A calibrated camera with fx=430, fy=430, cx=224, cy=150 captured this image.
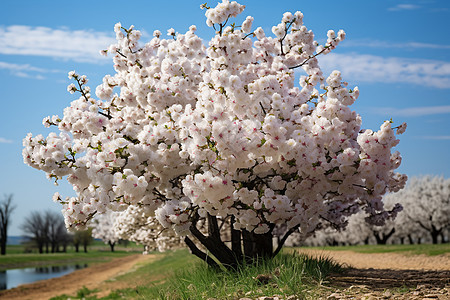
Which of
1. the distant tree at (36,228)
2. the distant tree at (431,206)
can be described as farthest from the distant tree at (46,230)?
the distant tree at (431,206)

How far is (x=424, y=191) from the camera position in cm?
4878

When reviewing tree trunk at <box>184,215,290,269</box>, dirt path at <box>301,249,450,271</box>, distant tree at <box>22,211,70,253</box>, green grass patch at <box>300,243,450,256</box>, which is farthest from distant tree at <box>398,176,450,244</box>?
distant tree at <box>22,211,70,253</box>

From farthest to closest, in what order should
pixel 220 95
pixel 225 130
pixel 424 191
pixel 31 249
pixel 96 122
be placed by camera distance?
pixel 31 249
pixel 424 191
pixel 96 122
pixel 220 95
pixel 225 130

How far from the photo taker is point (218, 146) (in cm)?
658

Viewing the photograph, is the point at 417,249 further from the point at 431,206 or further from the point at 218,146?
the point at 431,206

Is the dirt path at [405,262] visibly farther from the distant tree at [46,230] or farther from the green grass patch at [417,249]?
the distant tree at [46,230]

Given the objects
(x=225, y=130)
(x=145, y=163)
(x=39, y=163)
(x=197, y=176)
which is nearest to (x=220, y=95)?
(x=225, y=130)

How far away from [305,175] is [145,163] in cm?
289

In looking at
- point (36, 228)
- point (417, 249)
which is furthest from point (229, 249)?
point (36, 228)

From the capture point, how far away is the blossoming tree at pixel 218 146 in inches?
269

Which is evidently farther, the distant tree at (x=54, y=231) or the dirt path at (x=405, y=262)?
the distant tree at (x=54, y=231)

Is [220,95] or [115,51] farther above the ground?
[115,51]

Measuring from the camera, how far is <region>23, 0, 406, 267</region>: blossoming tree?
6840 millimetres

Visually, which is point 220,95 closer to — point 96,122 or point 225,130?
point 225,130
